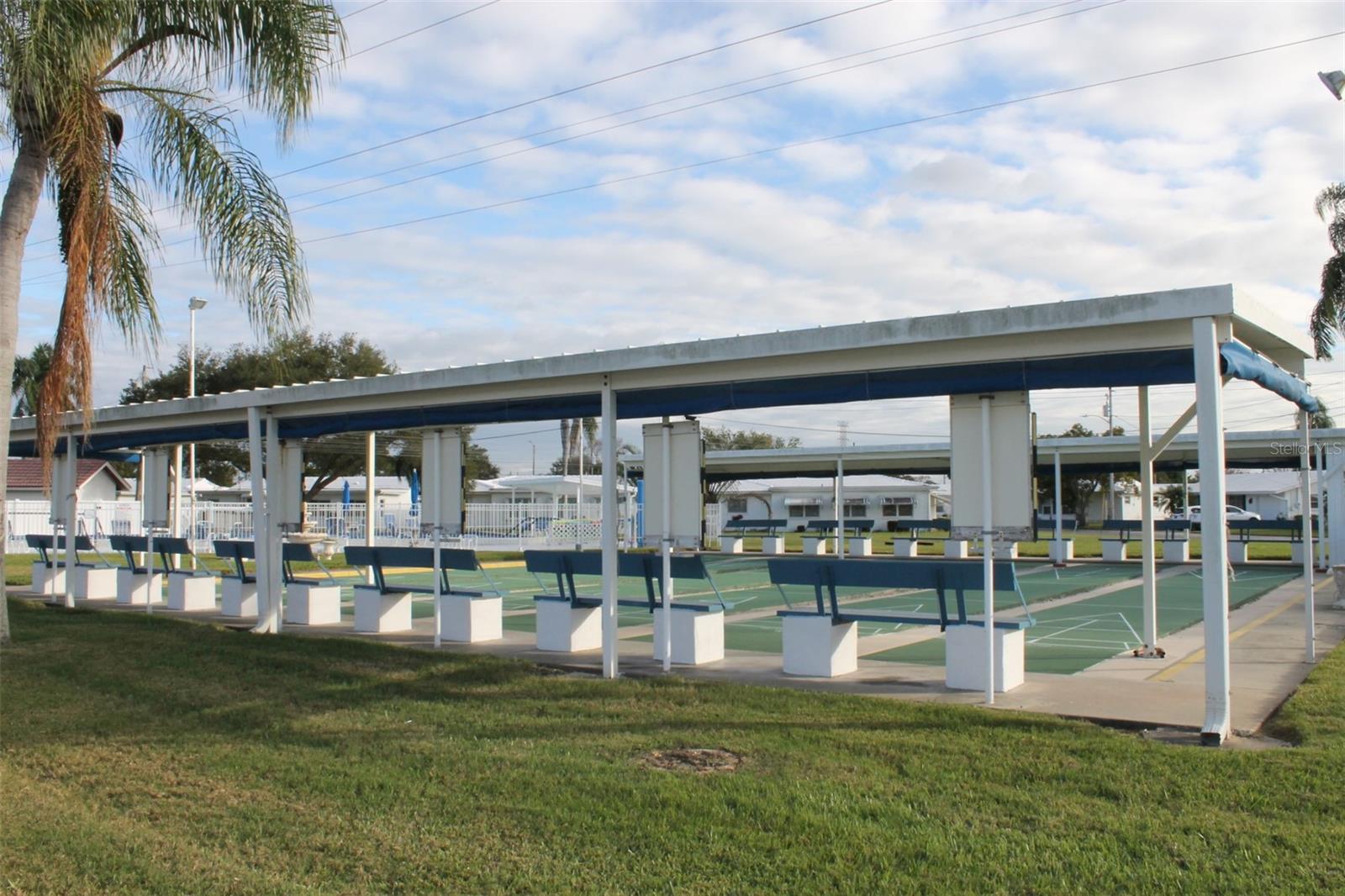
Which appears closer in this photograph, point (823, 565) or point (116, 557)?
point (823, 565)

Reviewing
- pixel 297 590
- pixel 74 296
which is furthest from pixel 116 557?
pixel 74 296

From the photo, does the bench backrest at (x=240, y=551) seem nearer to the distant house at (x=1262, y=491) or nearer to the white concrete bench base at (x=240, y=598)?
the white concrete bench base at (x=240, y=598)

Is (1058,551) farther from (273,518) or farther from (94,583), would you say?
(94,583)

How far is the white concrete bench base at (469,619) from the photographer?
41.4 feet

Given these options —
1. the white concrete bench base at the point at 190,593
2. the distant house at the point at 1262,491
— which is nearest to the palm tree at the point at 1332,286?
the white concrete bench base at the point at 190,593

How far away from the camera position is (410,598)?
13.8 m

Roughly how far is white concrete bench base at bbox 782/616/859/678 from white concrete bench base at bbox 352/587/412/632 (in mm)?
5805

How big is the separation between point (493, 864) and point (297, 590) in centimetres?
1080

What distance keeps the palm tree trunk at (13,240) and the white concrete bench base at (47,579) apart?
810 cm

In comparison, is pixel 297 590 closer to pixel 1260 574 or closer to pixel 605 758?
pixel 605 758

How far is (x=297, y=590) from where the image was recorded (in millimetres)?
14836

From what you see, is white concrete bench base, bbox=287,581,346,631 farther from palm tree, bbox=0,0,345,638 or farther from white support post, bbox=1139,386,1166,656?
white support post, bbox=1139,386,1166,656

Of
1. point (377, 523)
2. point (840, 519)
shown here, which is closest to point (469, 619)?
point (840, 519)

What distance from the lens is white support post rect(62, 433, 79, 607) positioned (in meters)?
16.6
